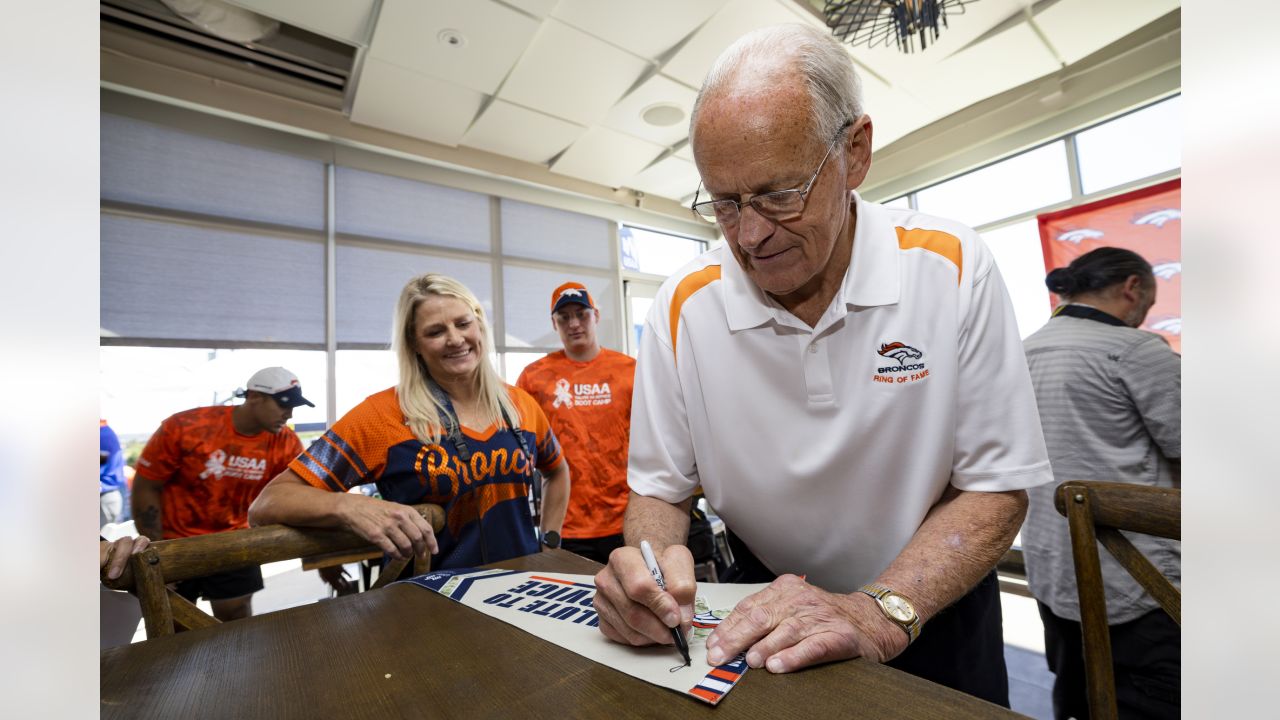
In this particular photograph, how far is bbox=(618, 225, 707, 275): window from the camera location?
266 inches

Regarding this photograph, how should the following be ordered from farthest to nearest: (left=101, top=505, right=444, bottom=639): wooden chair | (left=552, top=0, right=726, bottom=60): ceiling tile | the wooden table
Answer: (left=552, top=0, right=726, bottom=60): ceiling tile < (left=101, top=505, right=444, bottom=639): wooden chair < the wooden table

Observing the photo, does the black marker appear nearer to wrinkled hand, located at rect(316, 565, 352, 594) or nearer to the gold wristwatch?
the gold wristwatch

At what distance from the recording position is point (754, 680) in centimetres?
65

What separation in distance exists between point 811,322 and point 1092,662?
76cm

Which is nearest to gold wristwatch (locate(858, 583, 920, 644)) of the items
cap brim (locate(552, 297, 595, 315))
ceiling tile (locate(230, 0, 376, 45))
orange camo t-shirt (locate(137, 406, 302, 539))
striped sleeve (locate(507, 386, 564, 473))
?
striped sleeve (locate(507, 386, 564, 473))

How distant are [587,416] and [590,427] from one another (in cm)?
6

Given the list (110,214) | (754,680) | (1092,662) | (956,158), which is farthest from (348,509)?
(956,158)

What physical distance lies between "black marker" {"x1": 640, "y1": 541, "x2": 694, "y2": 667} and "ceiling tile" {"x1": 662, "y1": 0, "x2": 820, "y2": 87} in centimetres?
318

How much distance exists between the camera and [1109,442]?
5.92ft

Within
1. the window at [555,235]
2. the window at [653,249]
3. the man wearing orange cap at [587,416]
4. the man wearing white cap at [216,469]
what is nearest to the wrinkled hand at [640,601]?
the man wearing orange cap at [587,416]

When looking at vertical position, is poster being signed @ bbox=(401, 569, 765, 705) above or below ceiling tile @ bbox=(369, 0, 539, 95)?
below
